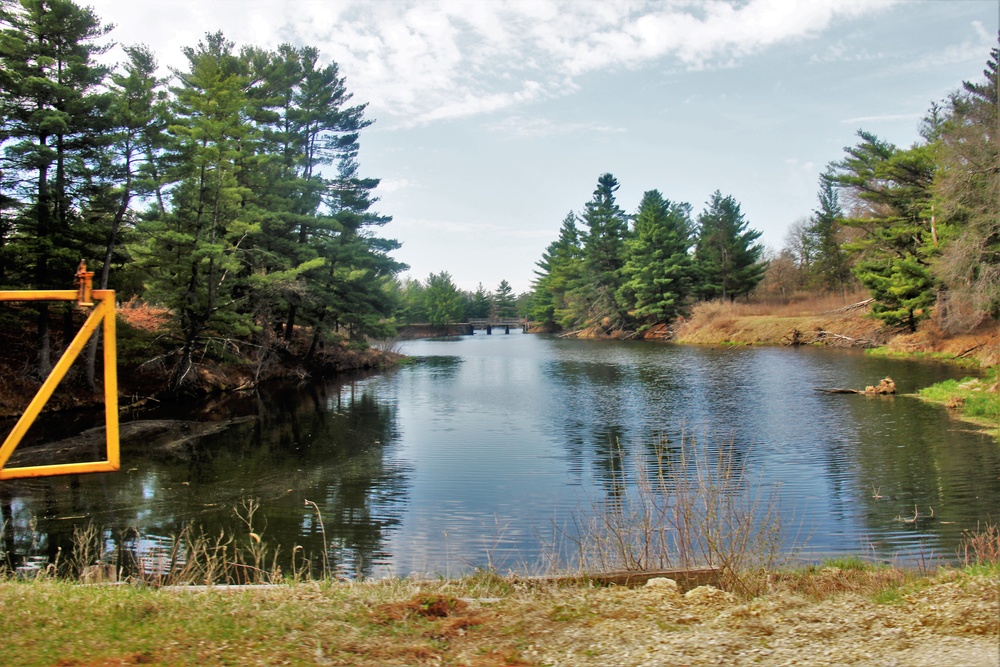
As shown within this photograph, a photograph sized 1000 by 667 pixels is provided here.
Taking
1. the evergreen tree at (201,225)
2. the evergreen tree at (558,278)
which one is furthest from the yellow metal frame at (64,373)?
the evergreen tree at (558,278)

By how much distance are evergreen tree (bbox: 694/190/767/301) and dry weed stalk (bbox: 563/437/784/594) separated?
172 feet

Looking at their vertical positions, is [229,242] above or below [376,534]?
above

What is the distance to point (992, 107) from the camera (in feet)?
91.4

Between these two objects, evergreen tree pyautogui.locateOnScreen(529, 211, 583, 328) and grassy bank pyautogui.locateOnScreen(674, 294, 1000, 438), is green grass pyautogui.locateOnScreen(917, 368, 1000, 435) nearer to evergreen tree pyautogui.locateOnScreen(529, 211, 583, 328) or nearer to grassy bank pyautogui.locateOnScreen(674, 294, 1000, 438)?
grassy bank pyautogui.locateOnScreen(674, 294, 1000, 438)

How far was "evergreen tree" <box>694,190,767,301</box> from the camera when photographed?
63.2m

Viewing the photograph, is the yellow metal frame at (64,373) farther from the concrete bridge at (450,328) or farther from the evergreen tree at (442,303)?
the evergreen tree at (442,303)

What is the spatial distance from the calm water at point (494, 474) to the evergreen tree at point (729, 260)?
36.5 m

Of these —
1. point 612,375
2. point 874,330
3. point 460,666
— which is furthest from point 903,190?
point 460,666

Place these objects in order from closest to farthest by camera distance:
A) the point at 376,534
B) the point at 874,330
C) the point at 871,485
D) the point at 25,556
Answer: the point at 25,556, the point at 376,534, the point at 871,485, the point at 874,330

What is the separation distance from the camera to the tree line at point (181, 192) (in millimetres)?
21328

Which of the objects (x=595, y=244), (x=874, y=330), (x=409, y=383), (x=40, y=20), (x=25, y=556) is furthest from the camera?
(x=595, y=244)

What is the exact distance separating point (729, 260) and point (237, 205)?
47207mm

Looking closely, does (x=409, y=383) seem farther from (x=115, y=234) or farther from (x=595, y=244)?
(x=595, y=244)

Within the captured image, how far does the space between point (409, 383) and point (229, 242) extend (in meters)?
10.1
